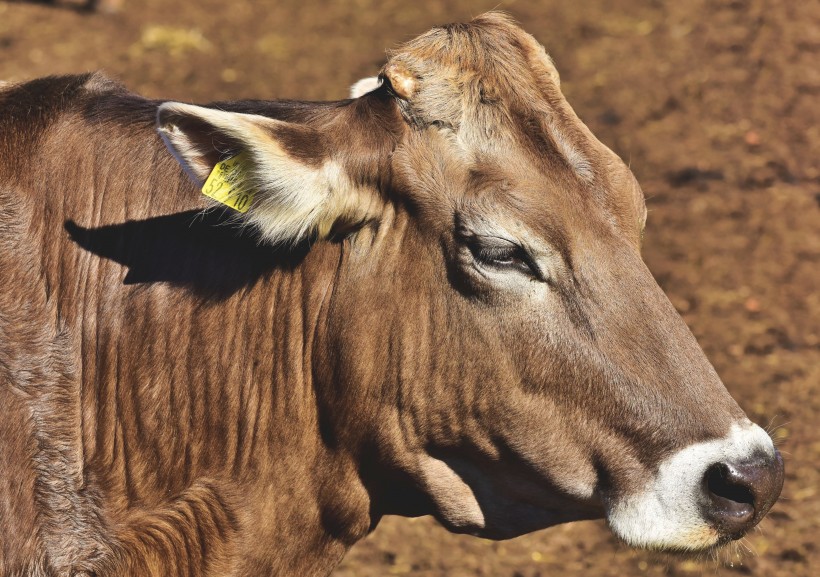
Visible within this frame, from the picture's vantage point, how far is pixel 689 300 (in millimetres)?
7785

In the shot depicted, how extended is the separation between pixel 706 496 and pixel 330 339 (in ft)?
4.20

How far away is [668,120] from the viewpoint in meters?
9.59

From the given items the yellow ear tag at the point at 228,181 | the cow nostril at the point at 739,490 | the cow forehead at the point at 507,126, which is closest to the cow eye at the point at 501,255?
the cow forehead at the point at 507,126

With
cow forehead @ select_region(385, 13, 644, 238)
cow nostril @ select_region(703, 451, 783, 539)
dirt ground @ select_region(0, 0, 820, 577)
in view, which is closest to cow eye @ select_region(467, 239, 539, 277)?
cow forehead @ select_region(385, 13, 644, 238)

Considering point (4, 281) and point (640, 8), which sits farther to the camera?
point (640, 8)

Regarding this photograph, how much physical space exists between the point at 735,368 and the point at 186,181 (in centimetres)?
459

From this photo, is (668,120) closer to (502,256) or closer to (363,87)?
(363,87)

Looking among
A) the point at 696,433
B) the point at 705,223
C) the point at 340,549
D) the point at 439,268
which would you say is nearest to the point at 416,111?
the point at 439,268

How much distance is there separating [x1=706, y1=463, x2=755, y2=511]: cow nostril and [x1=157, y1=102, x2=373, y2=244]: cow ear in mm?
1345

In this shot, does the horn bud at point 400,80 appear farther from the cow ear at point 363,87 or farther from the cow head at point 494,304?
the cow ear at point 363,87

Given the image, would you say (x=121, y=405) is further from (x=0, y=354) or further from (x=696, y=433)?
(x=696, y=433)

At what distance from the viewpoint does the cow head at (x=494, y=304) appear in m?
3.32

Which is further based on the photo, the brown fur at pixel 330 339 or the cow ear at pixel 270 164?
the brown fur at pixel 330 339

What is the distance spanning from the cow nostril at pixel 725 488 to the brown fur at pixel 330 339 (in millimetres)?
135
